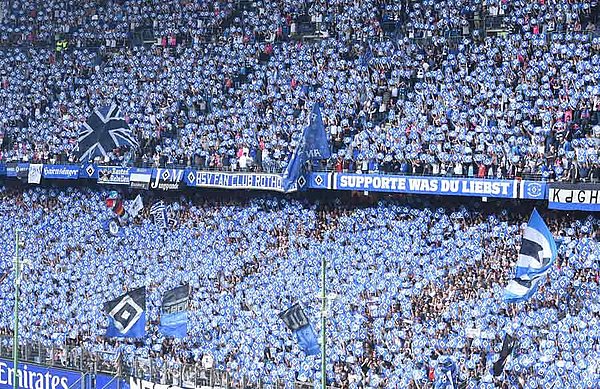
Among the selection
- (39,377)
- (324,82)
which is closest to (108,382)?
(39,377)

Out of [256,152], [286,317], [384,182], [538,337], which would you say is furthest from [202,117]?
[538,337]

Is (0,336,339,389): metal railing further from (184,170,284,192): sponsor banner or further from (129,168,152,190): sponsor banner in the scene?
(129,168,152,190): sponsor banner

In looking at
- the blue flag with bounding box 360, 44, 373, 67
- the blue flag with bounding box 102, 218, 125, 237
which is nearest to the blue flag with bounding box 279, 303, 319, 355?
the blue flag with bounding box 360, 44, 373, 67

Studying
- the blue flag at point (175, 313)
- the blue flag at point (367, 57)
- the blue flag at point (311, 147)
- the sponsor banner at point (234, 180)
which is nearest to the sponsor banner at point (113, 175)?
the sponsor banner at point (234, 180)

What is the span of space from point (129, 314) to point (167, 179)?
6435mm

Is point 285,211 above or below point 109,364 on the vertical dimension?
above

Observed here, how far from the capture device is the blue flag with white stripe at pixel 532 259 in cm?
2533

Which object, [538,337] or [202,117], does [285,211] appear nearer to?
[202,117]

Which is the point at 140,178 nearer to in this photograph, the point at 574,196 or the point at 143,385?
the point at 143,385

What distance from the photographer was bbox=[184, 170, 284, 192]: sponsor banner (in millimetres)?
32344

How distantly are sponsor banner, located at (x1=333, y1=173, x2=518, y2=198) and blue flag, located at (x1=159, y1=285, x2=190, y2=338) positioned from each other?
183 inches

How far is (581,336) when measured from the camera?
987 inches

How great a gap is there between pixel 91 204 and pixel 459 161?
11.1 metres

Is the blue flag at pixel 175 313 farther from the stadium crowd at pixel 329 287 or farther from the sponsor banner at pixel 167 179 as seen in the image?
the sponsor banner at pixel 167 179
